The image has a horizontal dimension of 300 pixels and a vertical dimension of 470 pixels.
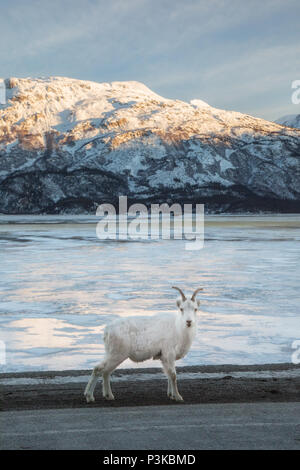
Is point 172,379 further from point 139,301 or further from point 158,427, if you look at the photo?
point 139,301

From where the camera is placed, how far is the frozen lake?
13867 millimetres

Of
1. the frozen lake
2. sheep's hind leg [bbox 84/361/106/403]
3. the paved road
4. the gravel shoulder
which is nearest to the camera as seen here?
the paved road

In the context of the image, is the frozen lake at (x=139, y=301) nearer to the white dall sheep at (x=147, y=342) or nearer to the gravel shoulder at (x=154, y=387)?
the gravel shoulder at (x=154, y=387)

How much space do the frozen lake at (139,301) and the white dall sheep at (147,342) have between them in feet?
12.0

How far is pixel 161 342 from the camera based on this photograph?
9.09 m

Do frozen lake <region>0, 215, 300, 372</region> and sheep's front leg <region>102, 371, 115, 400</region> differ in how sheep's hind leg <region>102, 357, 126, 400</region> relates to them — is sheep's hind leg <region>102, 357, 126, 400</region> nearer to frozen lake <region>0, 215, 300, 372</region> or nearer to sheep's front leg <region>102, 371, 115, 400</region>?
sheep's front leg <region>102, 371, 115, 400</region>

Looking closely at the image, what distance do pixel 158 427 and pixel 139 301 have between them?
44.0 feet

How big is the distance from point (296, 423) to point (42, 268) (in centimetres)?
2601

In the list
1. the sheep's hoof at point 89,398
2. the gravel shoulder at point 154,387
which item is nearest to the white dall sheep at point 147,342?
the sheep's hoof at point 89,398

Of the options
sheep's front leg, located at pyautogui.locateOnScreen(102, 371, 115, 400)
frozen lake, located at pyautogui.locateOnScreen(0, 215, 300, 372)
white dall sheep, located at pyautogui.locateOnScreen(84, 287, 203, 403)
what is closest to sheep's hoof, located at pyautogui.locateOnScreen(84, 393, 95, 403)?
white dall sheep, located at pyautogui.locateOnScreen(84, 287, 203, 403)

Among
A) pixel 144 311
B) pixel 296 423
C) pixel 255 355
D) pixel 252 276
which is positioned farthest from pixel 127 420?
pixel 252 276

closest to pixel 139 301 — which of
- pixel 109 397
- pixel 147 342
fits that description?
pixel 109 397

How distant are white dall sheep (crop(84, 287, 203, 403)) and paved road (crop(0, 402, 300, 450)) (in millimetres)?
582

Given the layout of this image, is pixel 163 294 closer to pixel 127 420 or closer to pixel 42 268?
pixel 42 268
